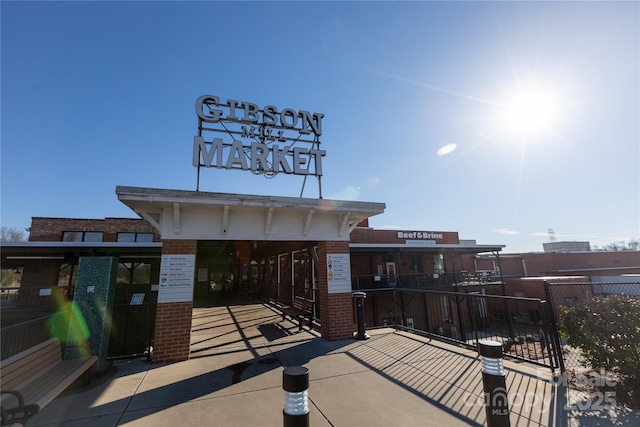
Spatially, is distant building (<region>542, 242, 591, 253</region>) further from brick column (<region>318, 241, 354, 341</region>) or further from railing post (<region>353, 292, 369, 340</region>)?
brick column (<region>318, 241, 354, 341</region>)

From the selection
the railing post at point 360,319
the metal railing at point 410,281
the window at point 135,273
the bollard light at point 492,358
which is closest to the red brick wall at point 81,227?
the window at point 135,273

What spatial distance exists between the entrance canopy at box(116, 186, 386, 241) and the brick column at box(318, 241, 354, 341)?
0.33 m

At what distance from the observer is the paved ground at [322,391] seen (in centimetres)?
348

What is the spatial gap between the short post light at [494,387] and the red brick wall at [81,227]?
2268 cm

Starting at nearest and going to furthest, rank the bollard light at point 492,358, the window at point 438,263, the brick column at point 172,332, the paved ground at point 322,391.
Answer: the bollard light at point 492,358, the paved ground at point 322,391, the brick column at point 172,332, the window at point 438,263

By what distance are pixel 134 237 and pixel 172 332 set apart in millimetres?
19635

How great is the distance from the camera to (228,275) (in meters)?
22.5

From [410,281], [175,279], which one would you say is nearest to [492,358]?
[175,279]

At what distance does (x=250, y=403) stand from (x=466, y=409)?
2.86 metres

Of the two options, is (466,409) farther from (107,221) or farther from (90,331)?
(107,221)

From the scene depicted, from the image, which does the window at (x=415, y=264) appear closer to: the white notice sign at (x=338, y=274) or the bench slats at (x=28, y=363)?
the white notice sign at (x=338, y=274)

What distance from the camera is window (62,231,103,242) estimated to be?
20.4 m

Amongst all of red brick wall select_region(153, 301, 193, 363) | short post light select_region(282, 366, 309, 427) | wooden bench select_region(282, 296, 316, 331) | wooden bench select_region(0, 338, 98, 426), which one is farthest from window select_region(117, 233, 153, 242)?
short post light select_region(282, 366, 309, 427)

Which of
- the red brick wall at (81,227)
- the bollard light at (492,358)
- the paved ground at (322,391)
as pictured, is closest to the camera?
the bollard light at (492,358)
